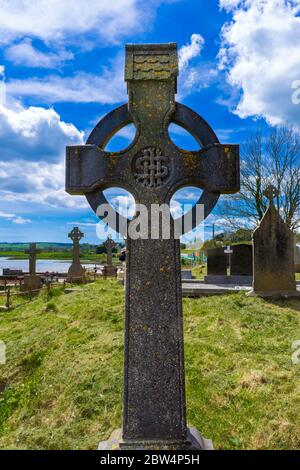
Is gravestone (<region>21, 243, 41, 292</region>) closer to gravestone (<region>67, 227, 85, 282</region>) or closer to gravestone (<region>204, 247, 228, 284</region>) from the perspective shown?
gravestone (<region>67, 227, 85, 282</region>)

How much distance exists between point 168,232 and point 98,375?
9.23ft

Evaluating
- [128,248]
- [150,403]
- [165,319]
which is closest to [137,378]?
[150,403]

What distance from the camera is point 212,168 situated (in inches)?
133

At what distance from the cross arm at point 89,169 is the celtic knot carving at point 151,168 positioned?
0.21 meters

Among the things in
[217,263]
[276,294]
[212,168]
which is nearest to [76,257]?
[217,263]

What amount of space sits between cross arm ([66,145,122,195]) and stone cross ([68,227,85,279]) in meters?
15.2

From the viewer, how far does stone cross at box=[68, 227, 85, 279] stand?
61.9 feet

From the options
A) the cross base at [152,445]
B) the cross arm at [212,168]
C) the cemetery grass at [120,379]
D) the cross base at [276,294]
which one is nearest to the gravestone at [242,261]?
the cross base at [276,294]

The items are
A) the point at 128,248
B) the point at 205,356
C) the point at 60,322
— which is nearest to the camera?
the point at 128,248

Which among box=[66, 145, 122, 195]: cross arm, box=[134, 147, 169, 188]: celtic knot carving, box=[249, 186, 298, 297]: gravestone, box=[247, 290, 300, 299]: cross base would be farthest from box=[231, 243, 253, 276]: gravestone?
box=[66, 145, 122, 195]: cross arm

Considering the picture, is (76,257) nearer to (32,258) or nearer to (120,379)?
(32,258)

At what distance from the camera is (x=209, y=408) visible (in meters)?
4.29
